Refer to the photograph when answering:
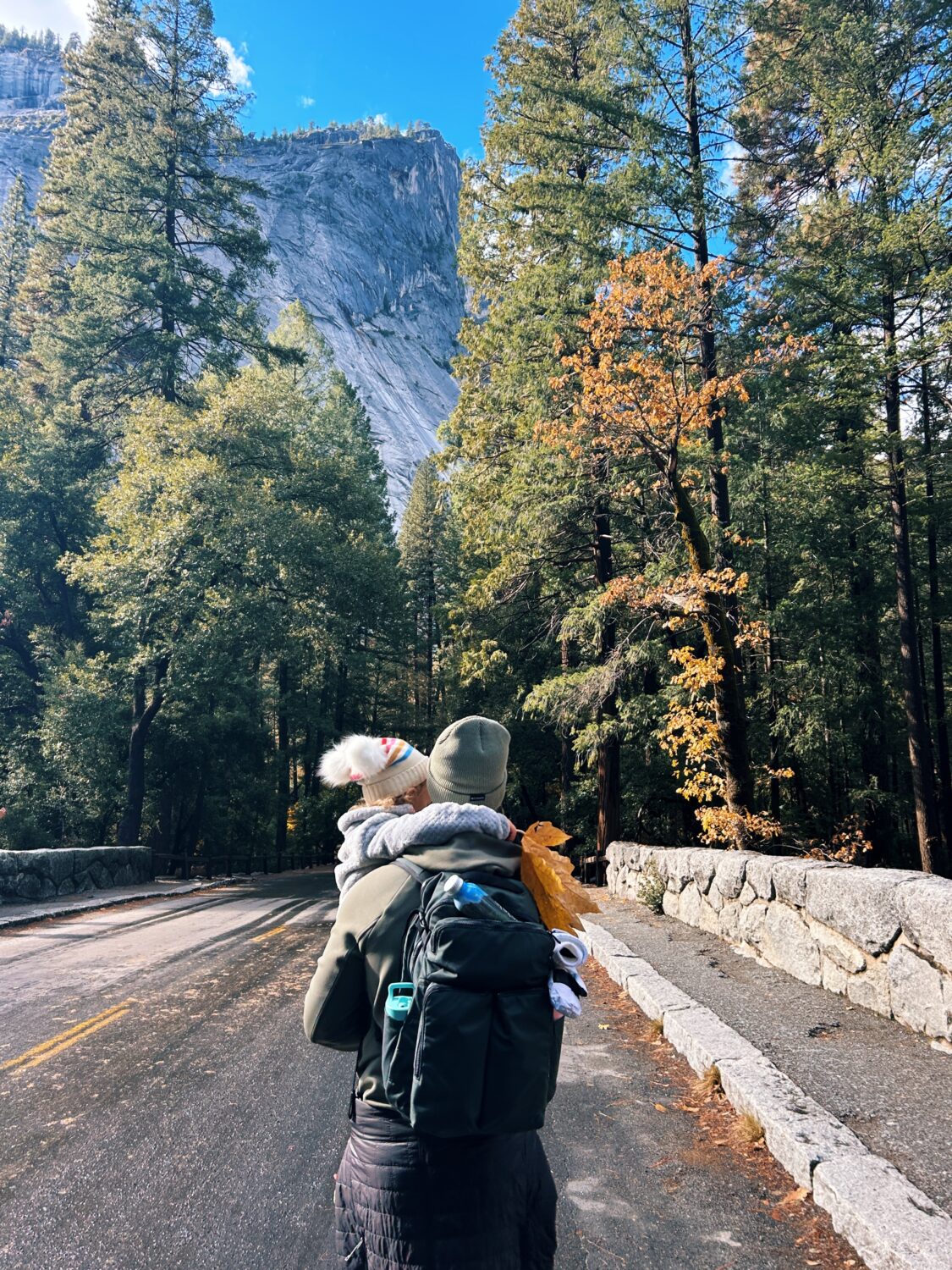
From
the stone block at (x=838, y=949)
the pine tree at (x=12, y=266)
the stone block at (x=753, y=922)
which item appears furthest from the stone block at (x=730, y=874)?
the pine tree at (x=12, y=266)

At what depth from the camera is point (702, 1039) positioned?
17.3ft

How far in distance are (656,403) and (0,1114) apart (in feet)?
31.7

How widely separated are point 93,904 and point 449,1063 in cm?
1424

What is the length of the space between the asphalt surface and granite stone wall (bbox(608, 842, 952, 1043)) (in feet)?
0.50

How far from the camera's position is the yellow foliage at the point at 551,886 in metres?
2.06

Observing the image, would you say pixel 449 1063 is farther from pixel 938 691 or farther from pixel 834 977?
pixel 938 691

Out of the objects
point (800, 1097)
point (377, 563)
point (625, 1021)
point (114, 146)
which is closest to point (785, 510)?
point (377, 563)

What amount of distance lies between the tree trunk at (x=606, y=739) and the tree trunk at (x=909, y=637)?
5.69m

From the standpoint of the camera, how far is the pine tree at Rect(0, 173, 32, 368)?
35062 mm

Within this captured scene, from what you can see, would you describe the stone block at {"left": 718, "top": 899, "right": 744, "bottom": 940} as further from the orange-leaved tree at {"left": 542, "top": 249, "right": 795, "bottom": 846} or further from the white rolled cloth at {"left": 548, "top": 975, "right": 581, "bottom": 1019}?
the white rolled cloth at {"left": 548, "top": 975, "right": 581, "bottom": 1019}

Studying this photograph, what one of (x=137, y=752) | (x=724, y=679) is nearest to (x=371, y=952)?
(x=724, y=679)

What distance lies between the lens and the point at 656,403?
1045 centimetres

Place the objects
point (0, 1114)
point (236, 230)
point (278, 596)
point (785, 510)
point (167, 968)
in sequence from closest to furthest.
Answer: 1. point (0, 1114)
2. point (167, 968)
3. point (785, 510)
4. point (278, 596)
5. point (236, 230)

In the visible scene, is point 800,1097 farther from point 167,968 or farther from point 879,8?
point 879,8
